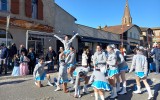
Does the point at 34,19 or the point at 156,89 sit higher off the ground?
the point at 34,19

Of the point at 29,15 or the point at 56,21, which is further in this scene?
the point at 56,21

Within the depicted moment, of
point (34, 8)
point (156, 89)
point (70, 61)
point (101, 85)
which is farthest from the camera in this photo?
point (34, 8)

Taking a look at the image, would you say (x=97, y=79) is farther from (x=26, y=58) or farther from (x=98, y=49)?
(x=26, y=58)

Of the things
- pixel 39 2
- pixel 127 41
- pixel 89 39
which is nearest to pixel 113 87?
pixel 39 2

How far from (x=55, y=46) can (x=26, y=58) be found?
31.9 feet

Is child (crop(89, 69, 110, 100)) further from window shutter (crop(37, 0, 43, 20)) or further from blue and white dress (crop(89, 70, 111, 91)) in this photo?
window shutter (crop(37, 0, 43, 20))

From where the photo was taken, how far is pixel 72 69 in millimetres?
10375

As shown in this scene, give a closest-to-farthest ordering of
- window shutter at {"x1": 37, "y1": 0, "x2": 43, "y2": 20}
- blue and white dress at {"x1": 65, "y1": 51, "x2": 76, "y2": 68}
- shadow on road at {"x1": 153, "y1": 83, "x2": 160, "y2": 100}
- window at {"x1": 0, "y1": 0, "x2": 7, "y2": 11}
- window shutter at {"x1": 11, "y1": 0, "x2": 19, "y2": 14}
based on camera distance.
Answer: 1. shadow on road at {"x1": 153, "y1": 83, "x2": 160, "y2": 100}
2. blue and white dress at {"x1": 65, "y1": 51, "x2": 76, "y2": 68}
3. window at {"x1": 0, "y1": 0, "x2": 7, "y2": 11}
4. window shutter at {"x1": 11, "y1": 0, "x2": 19, "y2": 14}
5. window shutter at {"x1": 37, "y1": 0, "x2": 43, "y2": 20}

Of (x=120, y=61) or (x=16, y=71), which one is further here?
(x=16, y=71)

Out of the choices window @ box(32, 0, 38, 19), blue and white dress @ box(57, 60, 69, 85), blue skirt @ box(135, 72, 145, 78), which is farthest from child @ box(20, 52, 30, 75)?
window @ box(32, 0, 38, 19)

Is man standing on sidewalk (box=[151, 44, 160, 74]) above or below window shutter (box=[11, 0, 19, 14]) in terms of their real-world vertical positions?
below

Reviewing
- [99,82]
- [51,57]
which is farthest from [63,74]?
[51,57]

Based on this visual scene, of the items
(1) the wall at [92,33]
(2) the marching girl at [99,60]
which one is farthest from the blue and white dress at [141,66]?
(1) the wall at [92,33]

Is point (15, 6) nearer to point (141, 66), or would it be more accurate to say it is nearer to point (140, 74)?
point (141, 66)
